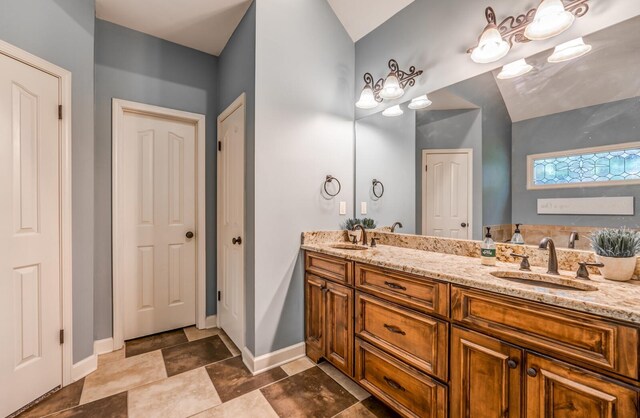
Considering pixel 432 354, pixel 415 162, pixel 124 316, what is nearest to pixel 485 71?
pixel 415 162

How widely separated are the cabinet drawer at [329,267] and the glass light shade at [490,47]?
1475mm

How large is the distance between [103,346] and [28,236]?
1159 millimetres

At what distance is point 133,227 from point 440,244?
259 cm

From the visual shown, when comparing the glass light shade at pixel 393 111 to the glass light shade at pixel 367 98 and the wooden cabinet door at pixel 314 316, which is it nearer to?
the glass light shade at pixel 367 98

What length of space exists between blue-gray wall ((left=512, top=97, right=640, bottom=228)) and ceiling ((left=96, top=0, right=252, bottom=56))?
2.17 metres

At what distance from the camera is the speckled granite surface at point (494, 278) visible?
927mm

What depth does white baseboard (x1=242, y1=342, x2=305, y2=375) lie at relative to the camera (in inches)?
82.4

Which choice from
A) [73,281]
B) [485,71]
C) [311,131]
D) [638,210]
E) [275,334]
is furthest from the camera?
[311,131]

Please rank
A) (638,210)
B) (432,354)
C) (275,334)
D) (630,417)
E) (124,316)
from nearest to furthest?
(630,417)
(638,210)
(432,354)
(275,334)
(124,316)

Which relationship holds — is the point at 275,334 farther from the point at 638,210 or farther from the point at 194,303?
the point at 638,210

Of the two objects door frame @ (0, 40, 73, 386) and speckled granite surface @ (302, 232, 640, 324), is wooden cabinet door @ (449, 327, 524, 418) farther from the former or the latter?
door frame @ (0, 40, 73, 386)

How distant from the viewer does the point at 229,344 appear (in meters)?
2.52

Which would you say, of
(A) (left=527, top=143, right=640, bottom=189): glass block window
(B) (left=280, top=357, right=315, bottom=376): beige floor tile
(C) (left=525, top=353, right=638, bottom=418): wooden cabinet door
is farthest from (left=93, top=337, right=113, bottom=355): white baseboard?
(A) (left=527, top=143, right=640, bottom=189): glass block window

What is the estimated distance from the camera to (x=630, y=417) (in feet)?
2.84
